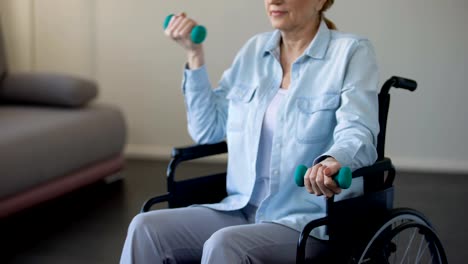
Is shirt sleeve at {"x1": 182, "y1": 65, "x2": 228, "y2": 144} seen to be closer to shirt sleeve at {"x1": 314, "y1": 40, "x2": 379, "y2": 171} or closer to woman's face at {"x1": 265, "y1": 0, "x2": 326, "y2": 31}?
woman's face at {"x1": 265, "y1": 0, "x2": 326, "y2": 31}

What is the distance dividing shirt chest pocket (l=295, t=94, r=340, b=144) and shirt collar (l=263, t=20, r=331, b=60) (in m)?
0.11

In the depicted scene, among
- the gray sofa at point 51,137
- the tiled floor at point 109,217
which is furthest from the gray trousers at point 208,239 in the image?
the gray sofa at point 51,137

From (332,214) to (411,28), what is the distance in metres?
2.42

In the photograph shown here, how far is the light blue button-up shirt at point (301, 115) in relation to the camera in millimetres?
1658

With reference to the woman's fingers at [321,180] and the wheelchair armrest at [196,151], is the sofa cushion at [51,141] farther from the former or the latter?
the woman's fingers at [321,180]

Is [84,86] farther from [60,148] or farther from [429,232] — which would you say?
[429,232]

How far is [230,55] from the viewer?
4.01 metres

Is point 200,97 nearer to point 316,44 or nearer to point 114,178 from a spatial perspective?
point 316,44

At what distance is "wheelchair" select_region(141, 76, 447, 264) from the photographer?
5.12ft

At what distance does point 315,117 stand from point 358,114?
11cm

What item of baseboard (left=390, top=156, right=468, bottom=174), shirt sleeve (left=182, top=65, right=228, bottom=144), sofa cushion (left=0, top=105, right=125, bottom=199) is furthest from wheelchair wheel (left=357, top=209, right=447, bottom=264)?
baseboard (left=390, top=156, right=468, bottom=174)

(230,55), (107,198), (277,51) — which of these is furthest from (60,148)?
(277,51)

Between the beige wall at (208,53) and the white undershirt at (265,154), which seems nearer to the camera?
the white undershirt at (265,154)

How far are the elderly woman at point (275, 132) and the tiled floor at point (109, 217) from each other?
0.96 meters
